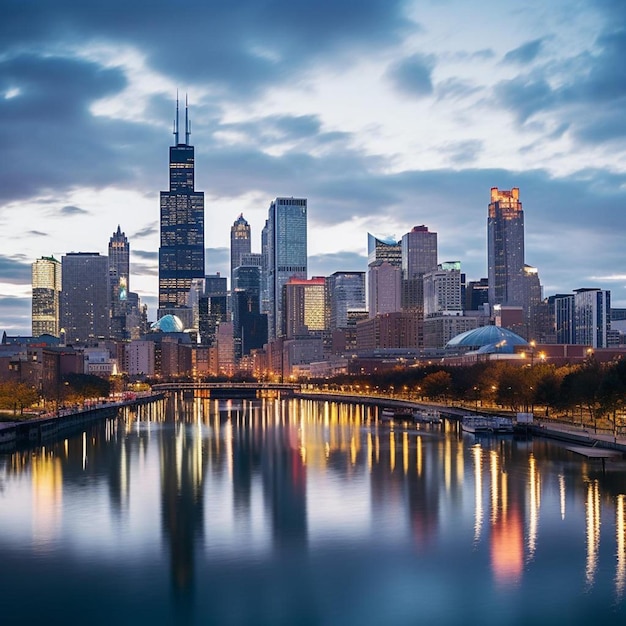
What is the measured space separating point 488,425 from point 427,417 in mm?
22157

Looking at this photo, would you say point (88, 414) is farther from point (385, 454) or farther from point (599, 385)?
point (599, 385)

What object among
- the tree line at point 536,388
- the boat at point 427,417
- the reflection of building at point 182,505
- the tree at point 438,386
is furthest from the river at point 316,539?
the tree at point 438,386

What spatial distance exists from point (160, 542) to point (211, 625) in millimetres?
12496

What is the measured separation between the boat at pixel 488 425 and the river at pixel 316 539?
1601cm

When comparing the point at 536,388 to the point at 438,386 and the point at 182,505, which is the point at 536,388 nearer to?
the point at 438,386

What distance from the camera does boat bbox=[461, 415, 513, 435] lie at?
316 feet

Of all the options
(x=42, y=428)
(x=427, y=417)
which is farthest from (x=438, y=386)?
(x=42, y=428)

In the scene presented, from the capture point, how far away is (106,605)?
35.2m

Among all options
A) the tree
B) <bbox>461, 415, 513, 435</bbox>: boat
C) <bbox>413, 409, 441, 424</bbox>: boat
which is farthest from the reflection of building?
the tree

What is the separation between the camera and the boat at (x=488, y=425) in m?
96.2

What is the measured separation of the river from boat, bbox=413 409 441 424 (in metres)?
37.5

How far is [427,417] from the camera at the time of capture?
120 metres

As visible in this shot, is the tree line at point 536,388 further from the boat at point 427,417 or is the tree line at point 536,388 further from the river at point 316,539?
the river at point 316,539

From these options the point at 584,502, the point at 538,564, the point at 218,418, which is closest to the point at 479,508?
the point at 584,502
